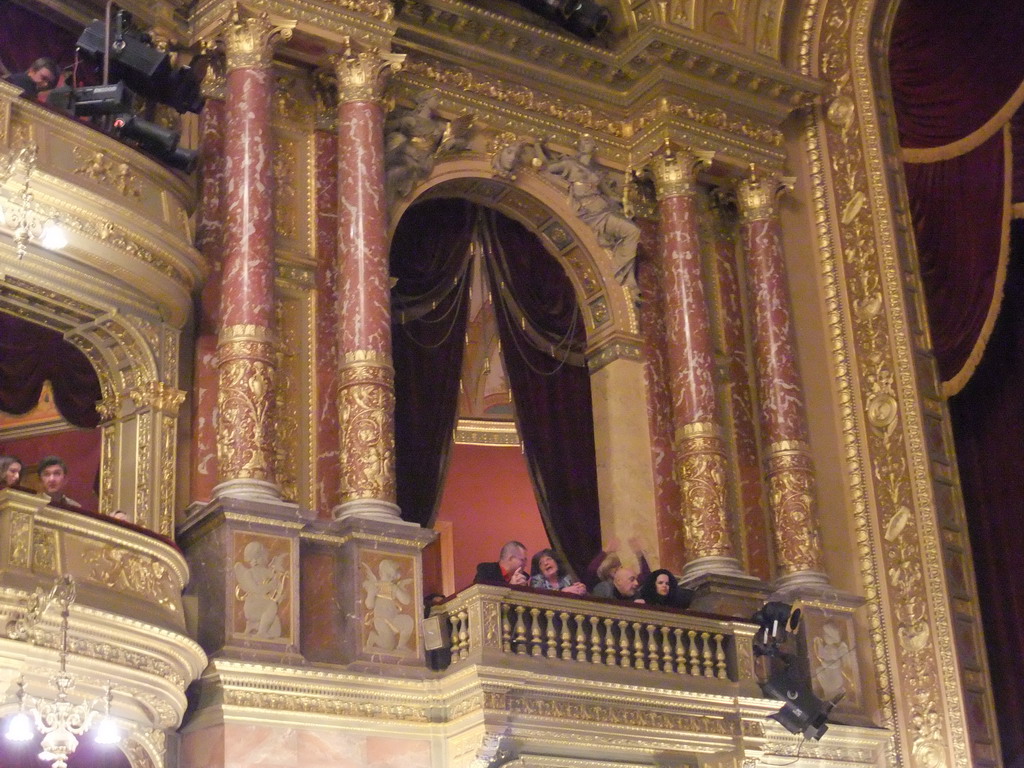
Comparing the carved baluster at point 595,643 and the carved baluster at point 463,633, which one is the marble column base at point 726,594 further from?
the carved baluster at point 463,633

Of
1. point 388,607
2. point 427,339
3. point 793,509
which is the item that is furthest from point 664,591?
point 427,339

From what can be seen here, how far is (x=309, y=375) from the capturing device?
1259 cm

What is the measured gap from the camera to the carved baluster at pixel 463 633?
11555 millimetres

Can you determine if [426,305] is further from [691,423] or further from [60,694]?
[60,694]

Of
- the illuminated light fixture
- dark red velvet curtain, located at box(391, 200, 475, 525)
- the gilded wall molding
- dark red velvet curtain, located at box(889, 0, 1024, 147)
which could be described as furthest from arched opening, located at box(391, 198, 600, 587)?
dark red velvet curtain, located at box(889, 0, 1024, 147)

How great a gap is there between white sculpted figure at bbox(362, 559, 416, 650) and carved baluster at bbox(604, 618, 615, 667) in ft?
4.51

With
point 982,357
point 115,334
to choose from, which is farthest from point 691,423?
point 115,334

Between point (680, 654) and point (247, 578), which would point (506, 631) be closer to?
point (680, 654)

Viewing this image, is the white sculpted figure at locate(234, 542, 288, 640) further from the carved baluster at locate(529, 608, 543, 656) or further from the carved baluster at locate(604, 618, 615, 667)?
the carved baluster at locate(604, 618, 615, 667)

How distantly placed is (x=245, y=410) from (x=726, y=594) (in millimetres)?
4054

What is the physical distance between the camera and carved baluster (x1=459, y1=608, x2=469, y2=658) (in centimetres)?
1155

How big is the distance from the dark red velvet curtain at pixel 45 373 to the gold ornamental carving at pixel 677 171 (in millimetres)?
5088

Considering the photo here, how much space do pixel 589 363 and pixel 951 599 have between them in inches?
139

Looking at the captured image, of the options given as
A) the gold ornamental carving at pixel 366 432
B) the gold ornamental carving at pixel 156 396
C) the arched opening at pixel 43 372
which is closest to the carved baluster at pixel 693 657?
the gold ornamental carving at pixel 366 432
